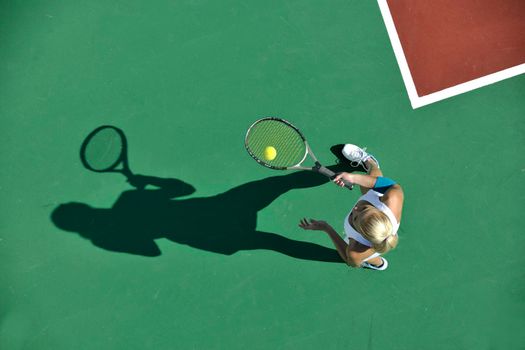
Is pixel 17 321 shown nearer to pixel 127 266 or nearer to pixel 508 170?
pixel 127 266

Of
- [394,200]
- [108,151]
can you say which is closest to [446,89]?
[394,200]

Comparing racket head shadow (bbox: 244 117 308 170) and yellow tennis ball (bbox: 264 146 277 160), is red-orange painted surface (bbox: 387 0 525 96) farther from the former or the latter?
yellow tennis ball (bbox: 264 146 277 160)

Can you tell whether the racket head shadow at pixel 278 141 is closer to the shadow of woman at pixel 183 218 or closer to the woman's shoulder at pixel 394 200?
the shadow of woman at pixel 183 218

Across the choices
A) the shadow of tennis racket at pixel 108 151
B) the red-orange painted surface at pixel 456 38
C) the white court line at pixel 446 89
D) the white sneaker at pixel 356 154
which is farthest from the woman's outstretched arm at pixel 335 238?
the shadow of tennis racket at pixel 108 151

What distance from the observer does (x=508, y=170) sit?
5.19m

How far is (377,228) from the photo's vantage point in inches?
139

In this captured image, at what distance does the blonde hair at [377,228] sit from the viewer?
3.55m

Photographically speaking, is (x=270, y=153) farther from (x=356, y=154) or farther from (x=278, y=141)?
(x=356, y=154)

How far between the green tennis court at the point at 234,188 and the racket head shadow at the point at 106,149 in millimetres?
88

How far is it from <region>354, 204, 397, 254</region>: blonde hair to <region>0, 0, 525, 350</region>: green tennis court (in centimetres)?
145

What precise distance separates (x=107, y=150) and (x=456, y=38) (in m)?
4.48

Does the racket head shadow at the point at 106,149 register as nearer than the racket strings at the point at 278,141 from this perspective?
No

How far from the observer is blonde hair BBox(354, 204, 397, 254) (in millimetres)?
3553

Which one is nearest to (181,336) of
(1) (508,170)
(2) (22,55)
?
(2) (22,55)
